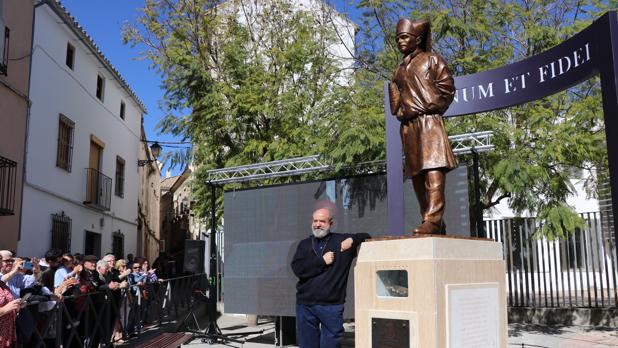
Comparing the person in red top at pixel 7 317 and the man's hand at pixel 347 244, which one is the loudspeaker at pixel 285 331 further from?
the man's hand at pixel 347 244

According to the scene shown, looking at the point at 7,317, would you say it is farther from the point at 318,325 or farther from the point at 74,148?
the point at 74,148

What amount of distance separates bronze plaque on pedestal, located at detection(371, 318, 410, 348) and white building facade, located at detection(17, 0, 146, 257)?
957 centimetres

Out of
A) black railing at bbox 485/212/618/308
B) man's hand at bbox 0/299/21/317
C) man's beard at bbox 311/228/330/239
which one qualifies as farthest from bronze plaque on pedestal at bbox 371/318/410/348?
black railing at bbox 485/212/618/308

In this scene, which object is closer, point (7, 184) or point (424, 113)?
point (424, 113)

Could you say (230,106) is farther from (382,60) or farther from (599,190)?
(599,190)

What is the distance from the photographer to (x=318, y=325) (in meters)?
5.35

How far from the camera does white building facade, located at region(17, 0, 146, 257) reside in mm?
12781

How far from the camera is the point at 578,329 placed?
11047mm

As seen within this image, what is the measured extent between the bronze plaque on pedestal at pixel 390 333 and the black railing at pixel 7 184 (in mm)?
8529

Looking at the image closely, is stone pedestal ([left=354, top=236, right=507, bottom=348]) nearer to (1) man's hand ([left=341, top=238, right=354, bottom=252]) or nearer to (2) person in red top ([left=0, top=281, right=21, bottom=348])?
(1) man's hand ([left=341, top=238, right=354, bottom=252])

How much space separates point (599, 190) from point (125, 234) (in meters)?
14.4

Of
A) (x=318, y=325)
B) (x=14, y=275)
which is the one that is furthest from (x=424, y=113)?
(x=14, y=275)

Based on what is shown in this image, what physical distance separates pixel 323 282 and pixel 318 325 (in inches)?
18.7

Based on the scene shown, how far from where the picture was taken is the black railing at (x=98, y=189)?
15.9 meters
